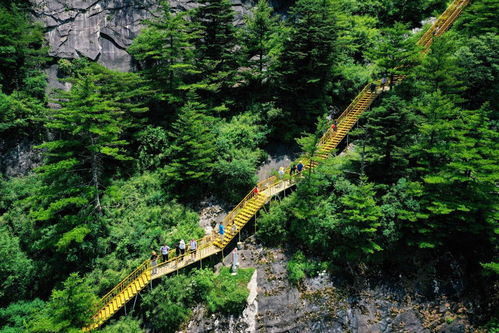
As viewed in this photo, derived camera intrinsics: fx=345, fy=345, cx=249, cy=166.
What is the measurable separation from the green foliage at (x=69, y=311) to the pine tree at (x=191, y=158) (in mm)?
8453

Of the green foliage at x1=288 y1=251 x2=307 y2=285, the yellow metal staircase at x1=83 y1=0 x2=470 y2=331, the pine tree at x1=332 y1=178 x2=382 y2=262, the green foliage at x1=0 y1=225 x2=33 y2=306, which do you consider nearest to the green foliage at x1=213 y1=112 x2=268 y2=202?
the yellow metal staircase at x1=83 y1=0 x2=470 y2=331

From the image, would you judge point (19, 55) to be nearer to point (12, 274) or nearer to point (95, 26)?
point (95, 26)

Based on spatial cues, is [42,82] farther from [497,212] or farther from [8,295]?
[497,212]

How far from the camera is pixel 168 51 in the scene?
80.7ft

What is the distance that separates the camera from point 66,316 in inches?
599

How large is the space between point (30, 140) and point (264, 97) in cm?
1747

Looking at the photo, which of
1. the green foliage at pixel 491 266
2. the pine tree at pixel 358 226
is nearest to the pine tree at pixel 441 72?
the pine tree at pixel 358 226

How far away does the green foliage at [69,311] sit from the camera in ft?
48.5

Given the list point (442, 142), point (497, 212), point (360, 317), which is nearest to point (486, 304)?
point (497, 212)

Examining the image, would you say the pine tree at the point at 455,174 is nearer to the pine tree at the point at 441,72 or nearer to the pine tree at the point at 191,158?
the pine tree at the point at 441,72

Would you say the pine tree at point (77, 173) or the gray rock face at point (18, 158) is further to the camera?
the gray rock face at point (18, 158)

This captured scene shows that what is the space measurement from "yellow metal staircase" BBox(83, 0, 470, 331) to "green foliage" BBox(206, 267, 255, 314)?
180 cm

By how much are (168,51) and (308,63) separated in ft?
32.6

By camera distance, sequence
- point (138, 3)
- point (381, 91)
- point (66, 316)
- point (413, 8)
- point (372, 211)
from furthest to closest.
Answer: point (413, 8), point (138, 3), point (381, 91), point (372, 211), point (66, 316)
